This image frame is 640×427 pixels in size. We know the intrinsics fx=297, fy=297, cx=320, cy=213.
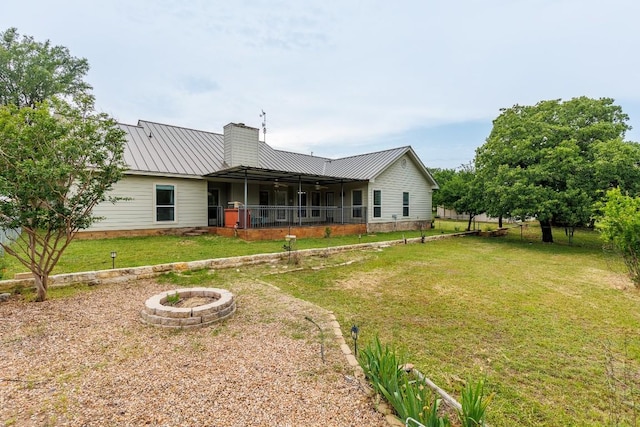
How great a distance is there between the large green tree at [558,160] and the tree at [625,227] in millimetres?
4896

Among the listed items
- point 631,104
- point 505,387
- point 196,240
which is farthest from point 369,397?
point 631,104

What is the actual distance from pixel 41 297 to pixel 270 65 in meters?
12.3

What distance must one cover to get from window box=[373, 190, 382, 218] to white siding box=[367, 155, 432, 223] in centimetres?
18

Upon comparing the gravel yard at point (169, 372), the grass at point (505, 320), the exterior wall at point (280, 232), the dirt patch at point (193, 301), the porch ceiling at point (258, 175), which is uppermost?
the porch ceiling at point (258, 175)

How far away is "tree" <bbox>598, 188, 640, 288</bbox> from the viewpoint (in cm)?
605

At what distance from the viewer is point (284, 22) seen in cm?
1010

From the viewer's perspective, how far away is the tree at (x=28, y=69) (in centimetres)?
1958

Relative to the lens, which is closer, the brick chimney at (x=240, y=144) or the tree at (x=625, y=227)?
the tree at (x=625, y=227)

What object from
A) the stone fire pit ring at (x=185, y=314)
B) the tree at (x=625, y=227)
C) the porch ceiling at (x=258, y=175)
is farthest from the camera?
the porch ceiling at (x=258, y=175)

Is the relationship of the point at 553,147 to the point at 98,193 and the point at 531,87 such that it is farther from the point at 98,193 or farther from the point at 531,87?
the point at 98,193

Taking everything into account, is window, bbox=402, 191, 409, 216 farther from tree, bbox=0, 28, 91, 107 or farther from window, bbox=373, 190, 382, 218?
tree, bbox=0, 28, 91, 107

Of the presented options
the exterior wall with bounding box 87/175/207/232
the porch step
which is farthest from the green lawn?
the porch step

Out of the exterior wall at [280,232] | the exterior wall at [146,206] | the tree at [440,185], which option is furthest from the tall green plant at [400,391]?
the tree at [440,185]

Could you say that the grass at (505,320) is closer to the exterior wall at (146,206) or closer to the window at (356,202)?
the window at (356,202)
